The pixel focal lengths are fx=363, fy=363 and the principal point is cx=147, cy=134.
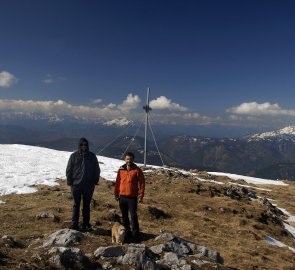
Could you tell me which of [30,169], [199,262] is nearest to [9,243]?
[199,262]

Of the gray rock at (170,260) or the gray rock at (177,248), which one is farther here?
the gray rock at (177,248)

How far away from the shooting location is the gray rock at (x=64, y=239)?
43.9 ft

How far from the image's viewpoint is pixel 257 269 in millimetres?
17922

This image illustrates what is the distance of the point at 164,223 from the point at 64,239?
37.3 feet

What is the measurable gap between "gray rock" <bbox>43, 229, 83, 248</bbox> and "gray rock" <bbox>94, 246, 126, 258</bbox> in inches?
53.4

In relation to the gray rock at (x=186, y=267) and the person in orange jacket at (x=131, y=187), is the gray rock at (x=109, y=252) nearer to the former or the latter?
the gray rock at (x=186, y=267)

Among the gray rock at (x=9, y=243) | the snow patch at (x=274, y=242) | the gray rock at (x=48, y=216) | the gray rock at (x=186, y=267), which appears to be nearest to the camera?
the gray rock at (x=186, y=267)

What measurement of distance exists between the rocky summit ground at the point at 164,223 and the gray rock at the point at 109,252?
20cm

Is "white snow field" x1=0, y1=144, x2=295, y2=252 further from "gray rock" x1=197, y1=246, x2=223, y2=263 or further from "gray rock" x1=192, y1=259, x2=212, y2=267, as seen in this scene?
"gray rock" x1=192, y1=259, x2=212, y2=267

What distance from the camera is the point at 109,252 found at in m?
12.7

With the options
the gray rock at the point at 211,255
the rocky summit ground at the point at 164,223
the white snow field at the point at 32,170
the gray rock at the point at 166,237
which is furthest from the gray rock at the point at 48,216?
the gray rock at the point at 211,255

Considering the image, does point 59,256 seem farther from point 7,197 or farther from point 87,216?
point 7,197

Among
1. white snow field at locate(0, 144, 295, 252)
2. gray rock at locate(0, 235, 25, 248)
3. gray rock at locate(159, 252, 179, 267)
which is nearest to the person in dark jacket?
gray rock at locate(0, 235, 25, 248)

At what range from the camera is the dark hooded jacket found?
51.9ft
